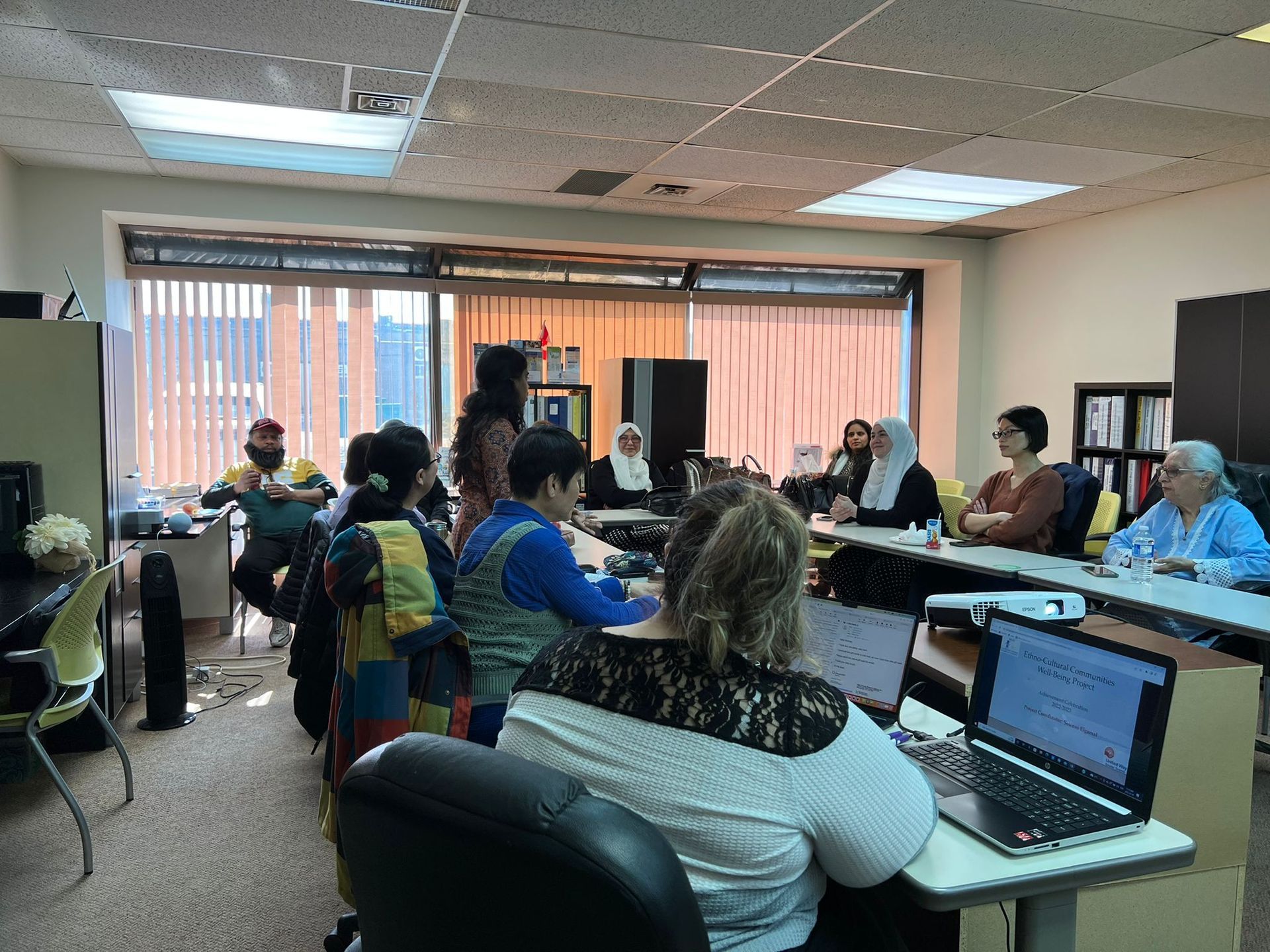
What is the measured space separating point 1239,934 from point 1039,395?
5282mm

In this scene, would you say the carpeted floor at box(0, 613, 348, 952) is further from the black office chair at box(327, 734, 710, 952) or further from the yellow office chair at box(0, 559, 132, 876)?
the black office chair at box(327, 734, 710, 952)

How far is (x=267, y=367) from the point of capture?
20.6 ft

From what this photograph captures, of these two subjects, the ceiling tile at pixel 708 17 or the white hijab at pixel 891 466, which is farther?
the white hijab at pixel 891 466

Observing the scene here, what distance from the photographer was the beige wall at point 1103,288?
5.36 m

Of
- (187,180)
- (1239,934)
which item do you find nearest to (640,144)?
(187,180)

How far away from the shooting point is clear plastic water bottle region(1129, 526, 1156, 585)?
3383mm

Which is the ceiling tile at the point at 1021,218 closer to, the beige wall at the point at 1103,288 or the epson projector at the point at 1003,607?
the beige wall at the point at 1103,288

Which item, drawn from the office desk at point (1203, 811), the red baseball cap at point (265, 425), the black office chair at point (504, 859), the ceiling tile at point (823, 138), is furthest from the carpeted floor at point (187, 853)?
the ceiling tile at point (823, 138)

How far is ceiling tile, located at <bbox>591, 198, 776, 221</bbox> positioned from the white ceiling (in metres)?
0.72

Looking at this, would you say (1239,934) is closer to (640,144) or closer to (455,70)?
(455,70)

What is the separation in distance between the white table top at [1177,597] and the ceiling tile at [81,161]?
5.17 metres

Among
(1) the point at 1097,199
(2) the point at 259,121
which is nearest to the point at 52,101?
(2) the point at 259,121

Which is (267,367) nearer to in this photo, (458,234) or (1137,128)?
(458,234)

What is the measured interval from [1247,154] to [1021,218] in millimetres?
1783
